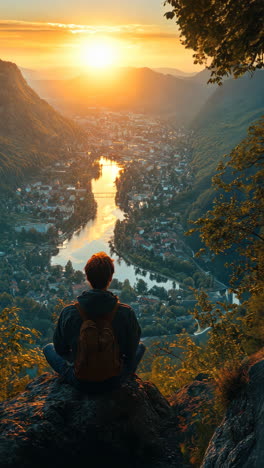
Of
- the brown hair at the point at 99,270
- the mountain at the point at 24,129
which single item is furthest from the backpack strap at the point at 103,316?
the mountain at the point at 24,129

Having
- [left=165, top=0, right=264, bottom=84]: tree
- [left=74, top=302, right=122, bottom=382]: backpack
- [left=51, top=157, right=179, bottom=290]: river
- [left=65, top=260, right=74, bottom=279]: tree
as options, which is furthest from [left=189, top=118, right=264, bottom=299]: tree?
[left=65, top=260, right=74, bottom=279]: tree

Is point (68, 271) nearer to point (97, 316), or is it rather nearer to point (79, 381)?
point (79, 381)

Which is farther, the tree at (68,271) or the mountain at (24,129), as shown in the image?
the mountain at (24,129)

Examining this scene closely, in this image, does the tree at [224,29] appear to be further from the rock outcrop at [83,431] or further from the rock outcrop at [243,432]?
the rock outcrop at [83,431]

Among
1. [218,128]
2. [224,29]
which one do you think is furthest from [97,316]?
[218,128]

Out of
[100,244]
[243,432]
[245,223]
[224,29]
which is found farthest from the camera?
[100,244]

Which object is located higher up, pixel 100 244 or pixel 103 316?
pixel 103 316
